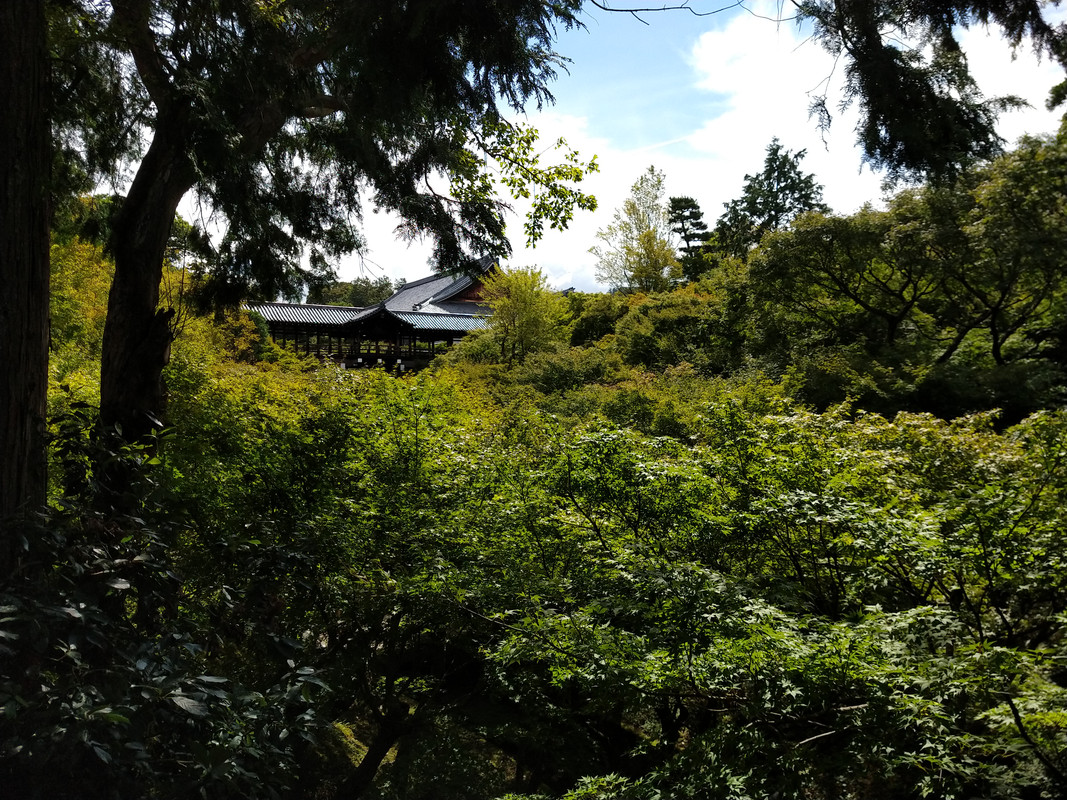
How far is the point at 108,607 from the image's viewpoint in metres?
2.28

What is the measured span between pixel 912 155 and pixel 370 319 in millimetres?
24687

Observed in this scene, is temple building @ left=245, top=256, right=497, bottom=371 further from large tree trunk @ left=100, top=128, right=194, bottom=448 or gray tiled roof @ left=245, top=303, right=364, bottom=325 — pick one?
large tree trunk @ left=100, top=128, right=194, bottom=448

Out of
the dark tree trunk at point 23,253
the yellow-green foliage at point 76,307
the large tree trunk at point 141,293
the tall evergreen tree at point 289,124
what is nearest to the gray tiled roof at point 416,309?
the yellow-green foliage at point 76,307

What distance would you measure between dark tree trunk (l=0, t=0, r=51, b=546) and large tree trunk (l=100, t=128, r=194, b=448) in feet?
6.81

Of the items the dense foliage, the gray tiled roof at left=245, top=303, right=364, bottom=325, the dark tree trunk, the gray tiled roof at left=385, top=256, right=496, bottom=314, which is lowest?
the dense foliage

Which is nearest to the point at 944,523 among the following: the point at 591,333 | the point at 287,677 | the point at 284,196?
the point at 287,677

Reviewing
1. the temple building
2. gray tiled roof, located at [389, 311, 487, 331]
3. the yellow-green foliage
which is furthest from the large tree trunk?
gray tiled roof, located at [389, 311, 487, 331]

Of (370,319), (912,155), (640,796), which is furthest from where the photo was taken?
(370,319)

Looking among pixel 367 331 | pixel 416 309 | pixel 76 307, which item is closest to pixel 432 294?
pixel 416 309

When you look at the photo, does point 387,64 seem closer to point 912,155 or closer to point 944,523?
point 912,155

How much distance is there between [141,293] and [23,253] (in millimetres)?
2479

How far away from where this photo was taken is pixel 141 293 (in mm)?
5000

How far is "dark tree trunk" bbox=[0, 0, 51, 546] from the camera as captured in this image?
102 inches

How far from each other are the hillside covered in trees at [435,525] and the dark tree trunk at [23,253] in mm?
18
